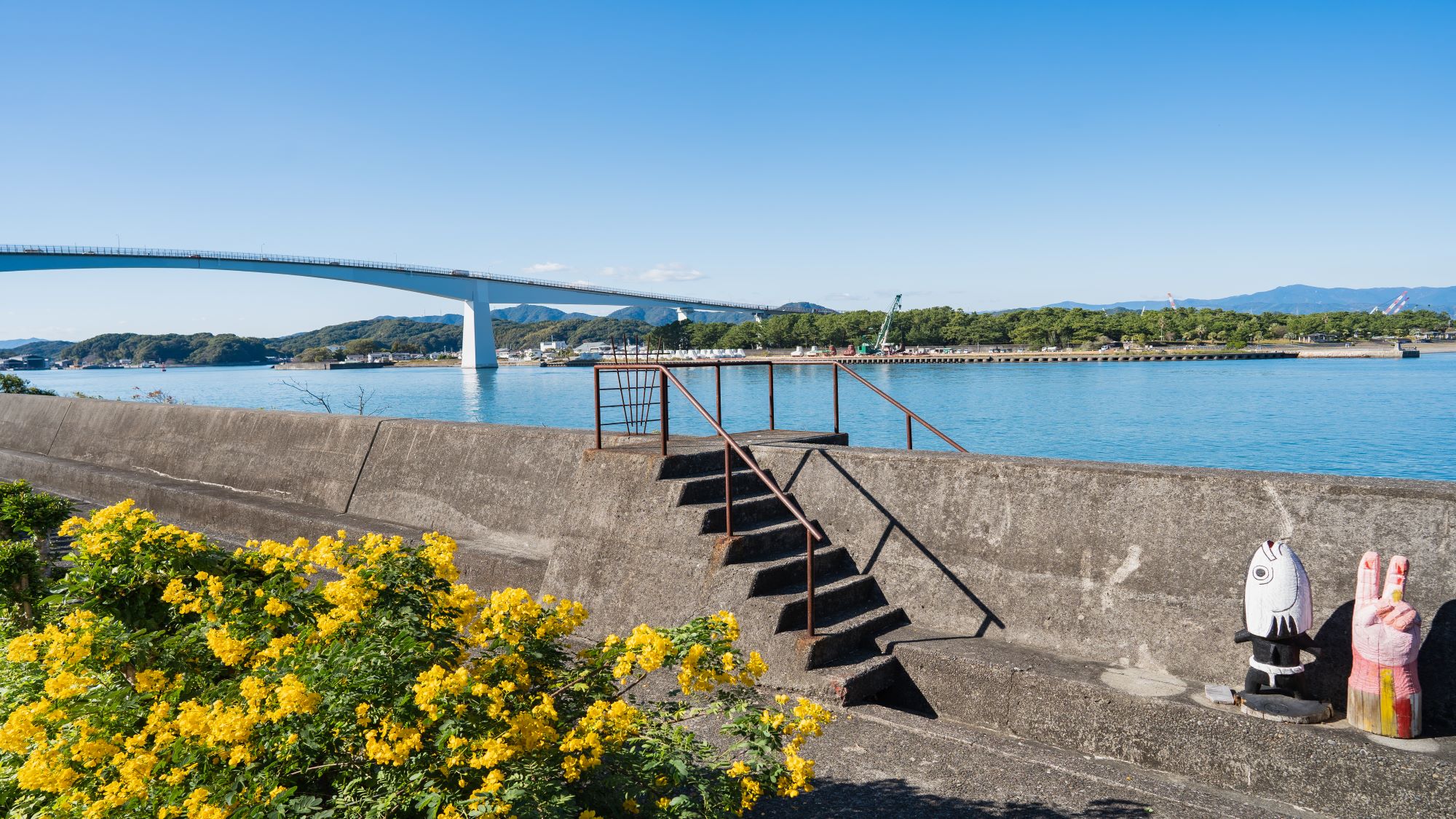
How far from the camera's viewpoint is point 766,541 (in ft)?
19.7

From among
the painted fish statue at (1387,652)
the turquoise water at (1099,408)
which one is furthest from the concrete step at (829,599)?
the turquoise water at (1099,408)

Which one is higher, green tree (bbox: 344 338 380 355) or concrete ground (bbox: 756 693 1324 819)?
green tree (bbox: 344 338 380 355)

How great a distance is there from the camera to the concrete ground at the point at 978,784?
12.1 ft

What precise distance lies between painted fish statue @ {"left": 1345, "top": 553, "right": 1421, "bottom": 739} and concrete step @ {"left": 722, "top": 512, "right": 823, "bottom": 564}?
3.23 meters

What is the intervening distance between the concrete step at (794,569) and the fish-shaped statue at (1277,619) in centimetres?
249

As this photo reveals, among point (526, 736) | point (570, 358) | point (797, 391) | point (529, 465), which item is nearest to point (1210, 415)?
point (797, 391)

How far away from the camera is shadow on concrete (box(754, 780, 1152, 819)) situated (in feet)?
12.0

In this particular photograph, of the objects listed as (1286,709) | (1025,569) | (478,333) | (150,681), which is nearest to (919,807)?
(1286,709)

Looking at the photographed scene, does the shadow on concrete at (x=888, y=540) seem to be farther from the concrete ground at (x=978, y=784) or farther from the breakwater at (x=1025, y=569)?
the concrete ground at (x=978, y=784)

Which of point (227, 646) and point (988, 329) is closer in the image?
point (227, 646)

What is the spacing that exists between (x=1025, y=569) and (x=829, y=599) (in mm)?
1207

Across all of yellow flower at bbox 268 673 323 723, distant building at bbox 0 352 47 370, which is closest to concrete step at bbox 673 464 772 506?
yellow flower at bbox 268 673 323 723

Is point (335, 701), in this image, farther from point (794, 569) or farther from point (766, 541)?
point (766, 541)

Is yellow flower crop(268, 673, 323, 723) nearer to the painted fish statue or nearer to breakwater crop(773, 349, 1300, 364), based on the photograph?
the painted fish statue
